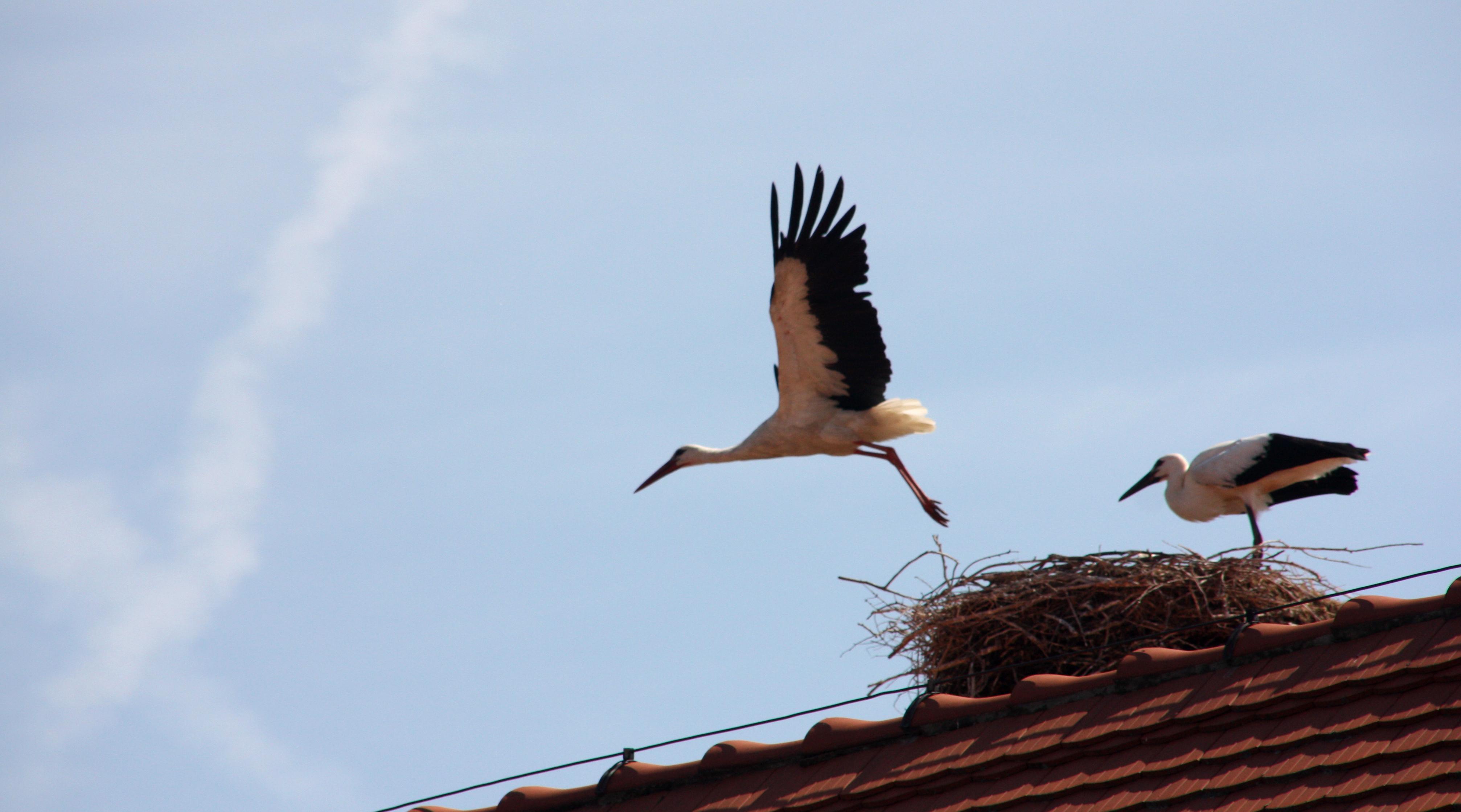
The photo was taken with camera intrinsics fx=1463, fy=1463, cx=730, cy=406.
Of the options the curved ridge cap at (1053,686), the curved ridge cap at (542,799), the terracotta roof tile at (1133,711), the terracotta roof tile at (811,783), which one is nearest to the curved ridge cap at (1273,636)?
the terracotta roof tile at (1133,711)

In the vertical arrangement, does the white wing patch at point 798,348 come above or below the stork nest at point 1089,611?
above

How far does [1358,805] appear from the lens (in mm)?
3008

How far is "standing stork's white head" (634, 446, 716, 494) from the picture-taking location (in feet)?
30.3

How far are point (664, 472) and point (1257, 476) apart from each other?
3.65 metres

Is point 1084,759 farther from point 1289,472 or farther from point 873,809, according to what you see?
point 1289,472

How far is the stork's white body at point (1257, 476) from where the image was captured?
7922 mm

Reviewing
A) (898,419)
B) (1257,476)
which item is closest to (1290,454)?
(1257,476)

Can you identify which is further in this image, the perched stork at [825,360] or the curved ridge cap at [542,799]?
the perched stork at [825,360]

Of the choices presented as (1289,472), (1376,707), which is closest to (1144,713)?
(1376,707)

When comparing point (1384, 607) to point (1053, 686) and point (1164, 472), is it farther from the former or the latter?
point (1164, 472)

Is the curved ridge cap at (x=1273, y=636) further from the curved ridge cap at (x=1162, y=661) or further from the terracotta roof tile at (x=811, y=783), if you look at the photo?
the terracotta roof tile at (x=811, y=783)

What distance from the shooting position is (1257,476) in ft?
26.4

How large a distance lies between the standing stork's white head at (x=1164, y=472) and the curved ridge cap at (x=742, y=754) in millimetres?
4990

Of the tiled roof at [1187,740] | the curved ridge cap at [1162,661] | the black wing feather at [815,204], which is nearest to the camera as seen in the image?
the tiled roof at [1187,740]
